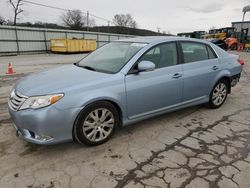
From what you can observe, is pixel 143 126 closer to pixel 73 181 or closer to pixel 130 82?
pixel 130 82

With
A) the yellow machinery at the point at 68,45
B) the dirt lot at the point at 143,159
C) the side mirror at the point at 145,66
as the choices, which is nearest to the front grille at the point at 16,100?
the dirt lot at the point at 143,159

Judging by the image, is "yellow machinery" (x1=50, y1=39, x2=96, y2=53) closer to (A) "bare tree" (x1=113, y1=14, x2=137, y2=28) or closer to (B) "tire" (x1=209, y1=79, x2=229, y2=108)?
(B) "tire" (x1=209, y1=79, x2=229, y2=108)

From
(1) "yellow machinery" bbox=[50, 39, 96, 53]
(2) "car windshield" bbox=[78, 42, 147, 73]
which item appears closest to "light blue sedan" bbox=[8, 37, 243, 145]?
(2) "car windshield" bbox=[78, 42, 147, 73]

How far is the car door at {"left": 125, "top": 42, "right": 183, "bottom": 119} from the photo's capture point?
10.6ft

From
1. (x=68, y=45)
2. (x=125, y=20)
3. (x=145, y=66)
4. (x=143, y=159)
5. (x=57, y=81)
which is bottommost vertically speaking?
(x=143, y=159)

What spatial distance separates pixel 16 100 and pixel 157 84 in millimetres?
2055

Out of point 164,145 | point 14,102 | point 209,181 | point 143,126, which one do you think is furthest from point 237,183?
point 14,102

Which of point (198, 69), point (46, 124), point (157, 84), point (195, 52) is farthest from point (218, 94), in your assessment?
point (46, 124)

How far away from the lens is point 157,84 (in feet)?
11.3

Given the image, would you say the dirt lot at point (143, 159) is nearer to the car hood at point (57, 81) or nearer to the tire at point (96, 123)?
the tire at point (96, 123)

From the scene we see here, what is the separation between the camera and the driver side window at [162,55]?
11.5 feet

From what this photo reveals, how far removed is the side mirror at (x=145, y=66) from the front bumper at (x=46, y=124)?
112 centimetres

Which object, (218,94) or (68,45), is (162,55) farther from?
(68,45)

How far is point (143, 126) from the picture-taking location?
3.78 meters
